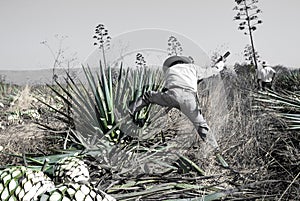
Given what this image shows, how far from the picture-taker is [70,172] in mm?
1594

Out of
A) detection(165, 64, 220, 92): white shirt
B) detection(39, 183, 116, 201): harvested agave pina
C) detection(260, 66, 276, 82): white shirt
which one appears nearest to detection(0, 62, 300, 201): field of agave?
detection(39, 183, 116, 201): harvested agave pina

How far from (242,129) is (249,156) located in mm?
760

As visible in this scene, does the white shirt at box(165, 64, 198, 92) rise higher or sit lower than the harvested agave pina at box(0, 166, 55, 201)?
higher

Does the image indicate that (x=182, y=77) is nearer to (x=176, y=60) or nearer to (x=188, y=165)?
(x=176, y=60)

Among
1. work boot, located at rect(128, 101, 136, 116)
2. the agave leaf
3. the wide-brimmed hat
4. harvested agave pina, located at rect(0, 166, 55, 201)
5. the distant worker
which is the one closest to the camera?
harvested agave pina, located at rect(0, 166, 55, 201)

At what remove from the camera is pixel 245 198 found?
5.81 feet

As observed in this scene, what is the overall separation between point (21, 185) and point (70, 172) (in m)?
0.24

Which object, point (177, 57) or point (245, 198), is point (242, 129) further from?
point (245, 198)

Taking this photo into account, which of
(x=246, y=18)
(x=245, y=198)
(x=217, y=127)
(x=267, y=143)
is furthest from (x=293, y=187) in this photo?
(x=246, y=18)

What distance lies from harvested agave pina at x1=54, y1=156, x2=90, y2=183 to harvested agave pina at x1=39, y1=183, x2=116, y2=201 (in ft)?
0.81

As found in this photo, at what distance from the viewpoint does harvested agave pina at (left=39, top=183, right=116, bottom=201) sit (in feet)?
4.10

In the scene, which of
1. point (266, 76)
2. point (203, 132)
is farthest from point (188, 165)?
point (266, 76)

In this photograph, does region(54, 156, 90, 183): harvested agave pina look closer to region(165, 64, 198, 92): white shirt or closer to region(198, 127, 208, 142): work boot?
region(198, 127, 208, 142): work boot

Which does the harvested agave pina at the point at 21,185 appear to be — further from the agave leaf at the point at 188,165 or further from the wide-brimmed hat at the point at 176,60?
the wide-brimmed hat at the point at 176,60
